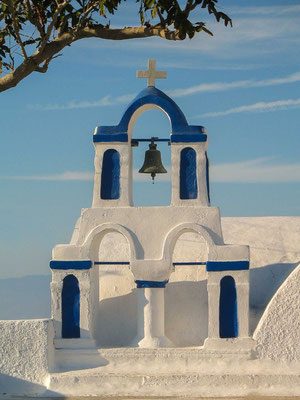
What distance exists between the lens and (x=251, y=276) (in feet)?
49.8

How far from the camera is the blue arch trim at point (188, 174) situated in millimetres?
13445

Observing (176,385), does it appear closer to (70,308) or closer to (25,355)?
(70,308)

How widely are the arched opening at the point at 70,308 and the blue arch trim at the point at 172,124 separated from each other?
239cm

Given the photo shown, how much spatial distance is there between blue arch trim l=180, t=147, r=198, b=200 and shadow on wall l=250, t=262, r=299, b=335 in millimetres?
2512

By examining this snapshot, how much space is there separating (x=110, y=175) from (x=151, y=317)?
2442 millimetres

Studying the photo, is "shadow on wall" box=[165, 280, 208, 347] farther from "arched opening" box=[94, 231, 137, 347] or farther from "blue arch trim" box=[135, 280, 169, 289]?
"blue arch trim" box=[135, 280, 169, 289]

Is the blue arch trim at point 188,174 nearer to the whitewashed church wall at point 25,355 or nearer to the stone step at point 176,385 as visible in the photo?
the stone step at point 176,385

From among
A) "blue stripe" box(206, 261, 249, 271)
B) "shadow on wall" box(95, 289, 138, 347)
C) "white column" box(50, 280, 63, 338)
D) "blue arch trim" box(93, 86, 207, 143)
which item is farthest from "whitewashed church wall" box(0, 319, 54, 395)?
"blue arch trim" box(93, 86, 207, 143)

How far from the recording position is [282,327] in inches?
515

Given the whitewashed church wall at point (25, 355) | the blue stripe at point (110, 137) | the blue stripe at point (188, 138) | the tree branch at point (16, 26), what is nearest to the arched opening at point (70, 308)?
the whitewashed church wall at point (25, 355)

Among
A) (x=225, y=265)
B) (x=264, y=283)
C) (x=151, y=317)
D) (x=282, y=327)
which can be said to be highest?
(x=264, y=283)

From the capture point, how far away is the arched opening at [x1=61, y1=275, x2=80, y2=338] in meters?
13.3

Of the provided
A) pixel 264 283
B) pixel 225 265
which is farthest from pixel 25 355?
pixel 264 283

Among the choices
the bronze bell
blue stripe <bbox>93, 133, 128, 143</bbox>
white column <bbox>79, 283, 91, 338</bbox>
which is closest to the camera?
white column <bbox>79, 283, 91, 338</bbox>
